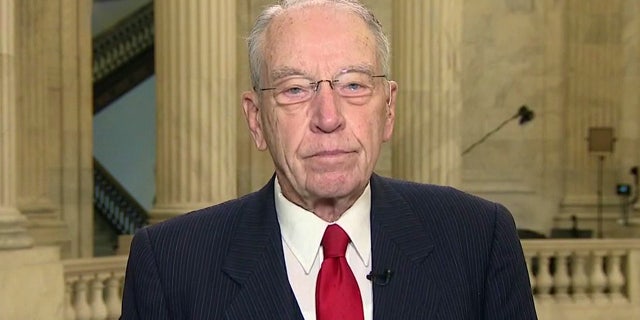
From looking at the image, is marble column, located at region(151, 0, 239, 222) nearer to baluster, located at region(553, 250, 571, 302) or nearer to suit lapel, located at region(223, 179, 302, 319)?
baluster, located at region(553, 250, 571, 302)

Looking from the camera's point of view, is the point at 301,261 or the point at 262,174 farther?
the point at 262,174

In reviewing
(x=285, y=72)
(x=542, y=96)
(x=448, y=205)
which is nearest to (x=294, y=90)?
(x=285, y=72)

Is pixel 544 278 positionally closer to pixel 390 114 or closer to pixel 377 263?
pixel 390 114

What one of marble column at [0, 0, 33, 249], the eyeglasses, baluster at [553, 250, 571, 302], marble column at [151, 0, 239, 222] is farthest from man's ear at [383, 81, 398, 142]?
baluster at [553, 250, 571, 302]

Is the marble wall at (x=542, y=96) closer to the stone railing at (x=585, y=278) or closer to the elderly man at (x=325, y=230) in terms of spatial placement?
the stone railing at (x=585, y=278)

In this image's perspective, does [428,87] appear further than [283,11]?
Yes

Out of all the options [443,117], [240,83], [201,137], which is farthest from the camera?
[240,83]

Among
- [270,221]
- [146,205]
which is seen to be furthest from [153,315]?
[146,205]

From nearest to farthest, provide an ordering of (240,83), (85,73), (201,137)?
(201,137), (240,83), (85,73)

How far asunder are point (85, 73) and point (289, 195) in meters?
16.7

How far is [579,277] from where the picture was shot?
1507cm

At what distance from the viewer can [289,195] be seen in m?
2.83

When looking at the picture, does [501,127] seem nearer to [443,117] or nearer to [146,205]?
[443,117]

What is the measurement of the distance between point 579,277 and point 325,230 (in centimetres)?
1277
